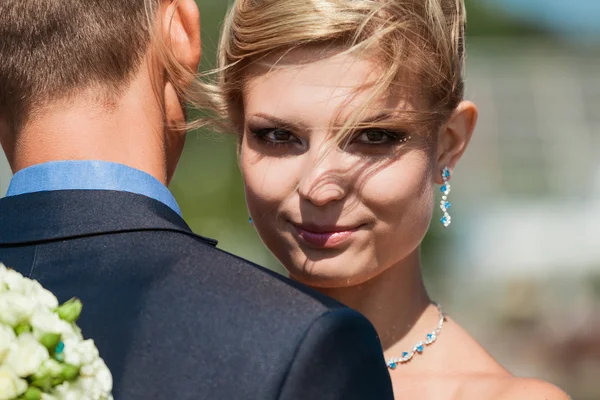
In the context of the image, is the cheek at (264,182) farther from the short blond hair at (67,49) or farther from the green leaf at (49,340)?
the green leaf at (49,340)

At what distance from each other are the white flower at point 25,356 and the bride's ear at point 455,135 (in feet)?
6.60

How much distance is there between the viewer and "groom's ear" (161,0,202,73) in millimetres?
2445

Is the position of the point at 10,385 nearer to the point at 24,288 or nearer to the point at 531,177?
the point at 24,288

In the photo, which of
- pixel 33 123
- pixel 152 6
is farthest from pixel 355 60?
pixel 33 123

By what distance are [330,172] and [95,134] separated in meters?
1.04

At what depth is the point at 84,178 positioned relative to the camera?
2.20m

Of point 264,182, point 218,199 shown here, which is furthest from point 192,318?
point 218,199

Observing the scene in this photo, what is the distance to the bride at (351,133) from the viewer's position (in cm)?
311

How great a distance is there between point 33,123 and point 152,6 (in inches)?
15.8

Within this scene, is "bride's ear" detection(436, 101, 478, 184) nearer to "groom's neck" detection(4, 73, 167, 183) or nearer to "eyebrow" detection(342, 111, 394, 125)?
"eyebrow" detection(342, 111, 394, 125)

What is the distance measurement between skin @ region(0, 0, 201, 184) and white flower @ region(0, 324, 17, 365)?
0.61 m

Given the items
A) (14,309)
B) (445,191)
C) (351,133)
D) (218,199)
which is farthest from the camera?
(218,199)

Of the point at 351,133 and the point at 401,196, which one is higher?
the point at 351,133

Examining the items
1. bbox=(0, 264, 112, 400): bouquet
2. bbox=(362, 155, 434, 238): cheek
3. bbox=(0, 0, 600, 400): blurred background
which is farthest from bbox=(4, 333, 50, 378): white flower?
bbox=(0, 0, 600, 400): blurred background
